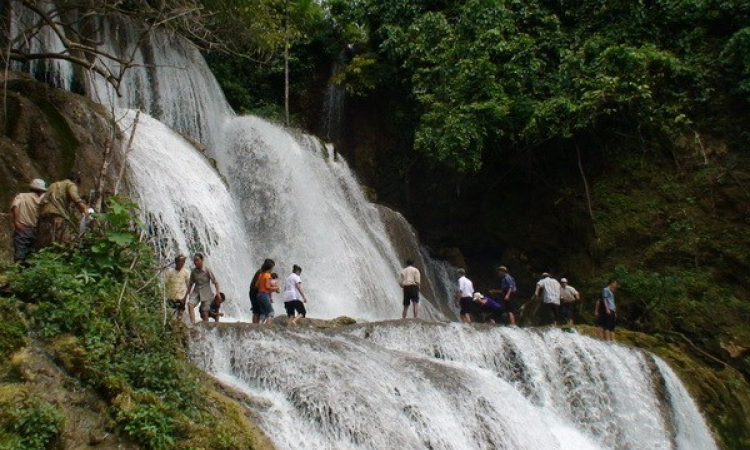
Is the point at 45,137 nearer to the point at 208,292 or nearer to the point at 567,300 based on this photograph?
the point at 208,292

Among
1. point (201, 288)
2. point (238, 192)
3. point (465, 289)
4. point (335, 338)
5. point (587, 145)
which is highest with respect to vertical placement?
point (587, 145)

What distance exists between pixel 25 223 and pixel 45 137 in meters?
3.47

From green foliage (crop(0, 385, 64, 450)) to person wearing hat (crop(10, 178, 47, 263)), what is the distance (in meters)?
2.88

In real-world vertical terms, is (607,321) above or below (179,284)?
below

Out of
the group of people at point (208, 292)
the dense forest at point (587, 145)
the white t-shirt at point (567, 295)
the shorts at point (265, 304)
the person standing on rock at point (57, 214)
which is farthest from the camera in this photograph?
the dense forest at point (587, 145)

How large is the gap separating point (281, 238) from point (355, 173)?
244 inches

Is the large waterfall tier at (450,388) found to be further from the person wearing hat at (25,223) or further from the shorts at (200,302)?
the person wearing hat at (25,223)

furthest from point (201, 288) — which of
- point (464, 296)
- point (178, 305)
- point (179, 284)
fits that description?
point (464, 296)

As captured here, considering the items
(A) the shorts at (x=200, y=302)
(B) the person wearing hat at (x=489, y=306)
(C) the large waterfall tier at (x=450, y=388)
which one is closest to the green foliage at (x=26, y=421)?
(C) the large waterfall tier at (x=450, y=388)

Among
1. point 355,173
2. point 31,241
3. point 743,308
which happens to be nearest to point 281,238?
point 355,173

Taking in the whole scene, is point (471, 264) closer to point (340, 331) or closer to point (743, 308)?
point (743, 308)

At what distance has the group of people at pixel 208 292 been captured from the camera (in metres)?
9.45

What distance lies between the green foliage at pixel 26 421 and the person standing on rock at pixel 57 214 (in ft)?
8.19

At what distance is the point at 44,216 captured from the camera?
755 cm
